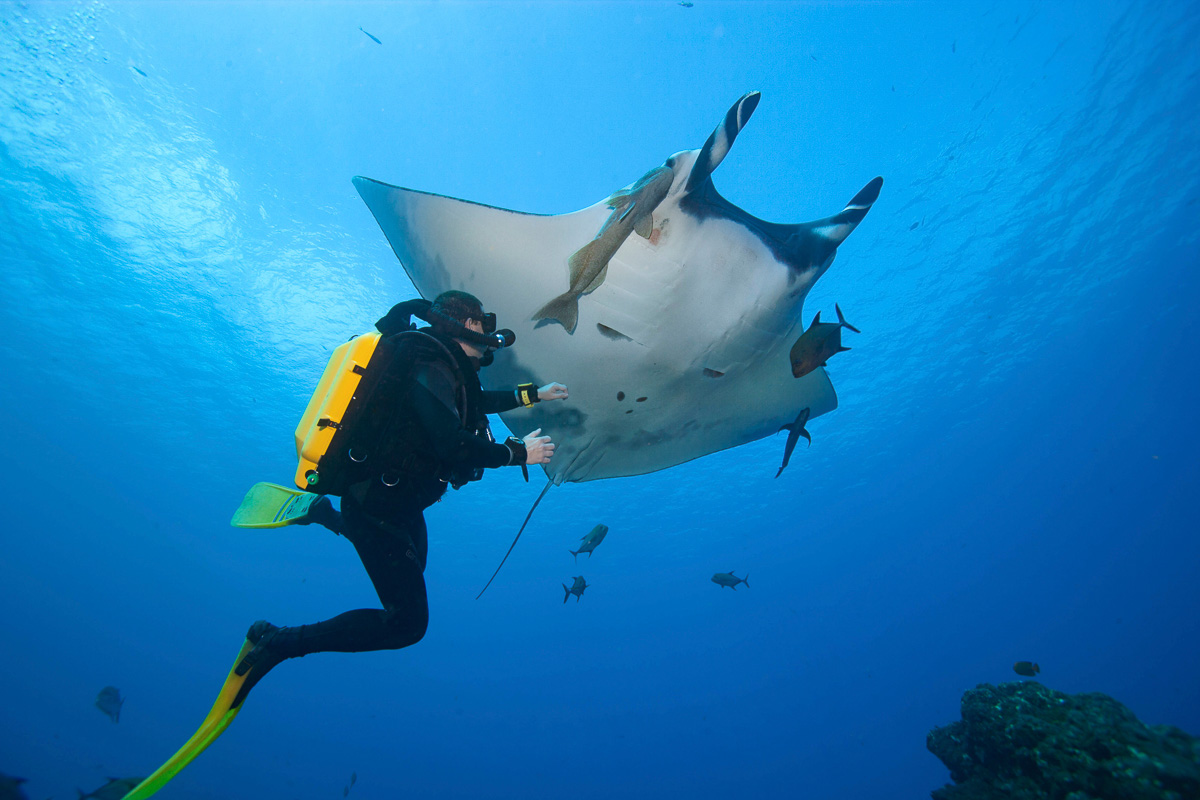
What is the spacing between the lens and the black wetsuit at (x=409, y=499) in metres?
2.05

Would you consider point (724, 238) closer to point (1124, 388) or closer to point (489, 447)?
point (489, 447)

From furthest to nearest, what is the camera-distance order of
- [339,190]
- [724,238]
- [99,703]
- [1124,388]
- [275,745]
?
[275,745] < [1124,388] < [339,190] < [99,703] < [724,238]

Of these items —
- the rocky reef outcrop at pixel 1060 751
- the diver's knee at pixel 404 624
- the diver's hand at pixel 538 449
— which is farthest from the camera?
the rocky reef outcrop at pixel 1060 751

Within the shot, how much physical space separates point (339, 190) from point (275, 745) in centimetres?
4480

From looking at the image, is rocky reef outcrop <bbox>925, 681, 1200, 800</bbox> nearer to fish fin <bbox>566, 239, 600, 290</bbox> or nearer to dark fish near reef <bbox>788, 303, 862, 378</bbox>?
dark fish near reef <bbox>788, 303, 862, 378</bbox>

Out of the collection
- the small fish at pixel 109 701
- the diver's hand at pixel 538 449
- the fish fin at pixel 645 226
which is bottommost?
the small fish at pixel 109 701

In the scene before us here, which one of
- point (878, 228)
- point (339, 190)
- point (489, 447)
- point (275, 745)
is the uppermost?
point (878, 228)

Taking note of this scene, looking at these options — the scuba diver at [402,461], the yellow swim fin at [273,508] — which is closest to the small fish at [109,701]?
the yellow swim fin at [273,508]

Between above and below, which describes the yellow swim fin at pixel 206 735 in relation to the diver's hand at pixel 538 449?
below

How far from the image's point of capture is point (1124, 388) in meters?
23.1

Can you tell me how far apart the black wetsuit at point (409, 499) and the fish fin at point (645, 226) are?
131 cm

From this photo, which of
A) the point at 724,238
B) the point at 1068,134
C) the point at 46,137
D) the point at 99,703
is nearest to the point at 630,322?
the point at 724,238

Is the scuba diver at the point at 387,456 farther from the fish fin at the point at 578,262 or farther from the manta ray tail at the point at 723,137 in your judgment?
the manta ray tail at the point at 723,137

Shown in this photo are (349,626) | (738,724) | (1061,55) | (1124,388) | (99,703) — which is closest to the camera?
(349,626)
